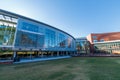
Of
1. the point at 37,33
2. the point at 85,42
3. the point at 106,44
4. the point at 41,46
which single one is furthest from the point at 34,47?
the point at 106,44

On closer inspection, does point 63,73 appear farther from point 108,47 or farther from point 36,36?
point 108,47

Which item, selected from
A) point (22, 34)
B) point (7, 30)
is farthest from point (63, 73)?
point (7, 30)

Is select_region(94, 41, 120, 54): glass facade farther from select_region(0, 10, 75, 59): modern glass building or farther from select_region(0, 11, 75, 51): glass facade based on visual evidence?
select_region(0, 10, 75, 59): modern glass building

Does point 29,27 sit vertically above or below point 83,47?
above

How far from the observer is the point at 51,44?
99.0 ft

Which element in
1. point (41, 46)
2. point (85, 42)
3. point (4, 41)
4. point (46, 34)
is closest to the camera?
point (4, 41)

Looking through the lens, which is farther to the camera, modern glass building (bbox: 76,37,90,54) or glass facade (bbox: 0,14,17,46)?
modern glass building (bbox: 76,37,90,54)

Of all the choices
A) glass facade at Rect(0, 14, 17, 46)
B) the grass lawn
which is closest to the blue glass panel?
glass facade at Rect(0, 14, 17, 46)

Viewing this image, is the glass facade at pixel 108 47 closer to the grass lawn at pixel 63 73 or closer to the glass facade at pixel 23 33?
the glass facade at pixel 23 33

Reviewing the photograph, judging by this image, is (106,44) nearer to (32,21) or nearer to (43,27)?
(43,27)

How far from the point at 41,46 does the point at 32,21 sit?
26.1 ft

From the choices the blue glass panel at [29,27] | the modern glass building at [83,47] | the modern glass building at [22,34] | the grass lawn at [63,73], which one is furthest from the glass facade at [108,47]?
the blue glass panel at [29,27]

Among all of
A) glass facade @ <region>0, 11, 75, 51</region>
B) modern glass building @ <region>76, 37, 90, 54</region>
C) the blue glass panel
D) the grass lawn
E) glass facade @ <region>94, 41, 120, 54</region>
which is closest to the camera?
the grass lawn

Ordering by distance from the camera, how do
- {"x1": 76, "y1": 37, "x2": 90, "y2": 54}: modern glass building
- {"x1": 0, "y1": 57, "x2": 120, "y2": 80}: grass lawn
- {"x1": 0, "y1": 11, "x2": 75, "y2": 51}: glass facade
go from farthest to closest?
{"x1": 76, "y1": 37, "x2": 90, "y2": 54}: modern glass building < {"x1": 0, "y1": 11, "x2": 75, "y2": 51}: glass facade < {"x1": 0, "y1": 57, "x2": 120, "y2": 80}: grass lawn
